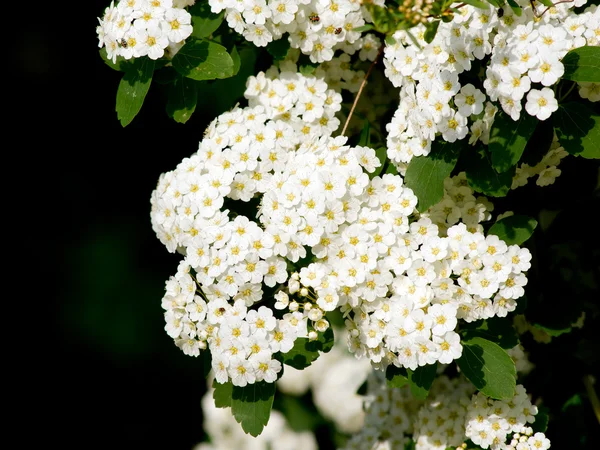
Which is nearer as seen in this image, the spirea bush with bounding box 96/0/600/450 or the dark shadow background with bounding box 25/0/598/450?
the spirea bush with bounding box 96/0/600/450

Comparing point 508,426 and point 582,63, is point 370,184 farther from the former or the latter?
point 508,426

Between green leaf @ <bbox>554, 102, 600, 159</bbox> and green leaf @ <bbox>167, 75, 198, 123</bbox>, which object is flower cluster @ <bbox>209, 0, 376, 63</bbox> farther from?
green leaf @ <bbox>554, 102, 600, 159</bbox>

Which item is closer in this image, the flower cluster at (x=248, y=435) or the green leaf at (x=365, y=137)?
the green leaf at (x=365, y=137)

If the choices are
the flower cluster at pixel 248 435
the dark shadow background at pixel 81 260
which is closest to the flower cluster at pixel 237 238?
the flower cluster at pixel 248 435

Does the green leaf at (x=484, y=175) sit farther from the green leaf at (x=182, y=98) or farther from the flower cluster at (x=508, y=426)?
the green leaf at (x=182, y=98)

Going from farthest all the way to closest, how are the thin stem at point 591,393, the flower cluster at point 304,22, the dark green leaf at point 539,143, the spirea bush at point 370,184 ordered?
the thin stem at point 591,393 → the flower cluster at point 304,22 → the dark green leaf at point 539,143 → the spirea bush at point 370,184

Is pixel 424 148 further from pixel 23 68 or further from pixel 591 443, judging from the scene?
pixel 23 68

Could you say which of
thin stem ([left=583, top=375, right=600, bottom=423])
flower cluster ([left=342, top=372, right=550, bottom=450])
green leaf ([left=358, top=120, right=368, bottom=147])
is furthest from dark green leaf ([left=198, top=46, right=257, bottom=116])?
thin stem ([left=583, top=375, right=600, bottom=423])

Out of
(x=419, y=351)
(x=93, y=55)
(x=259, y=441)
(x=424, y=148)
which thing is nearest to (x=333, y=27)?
(x=424, y=148)
